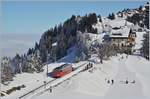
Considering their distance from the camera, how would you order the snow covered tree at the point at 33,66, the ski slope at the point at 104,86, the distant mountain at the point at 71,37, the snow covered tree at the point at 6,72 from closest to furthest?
the ski slope at the point at 104,86
the snow covered tree at the point at 6,72
the snow covered tree at the point at 33,66
the distant mountain at the point at 71,37

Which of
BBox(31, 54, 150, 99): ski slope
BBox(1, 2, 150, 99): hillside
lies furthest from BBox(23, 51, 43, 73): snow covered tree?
BBox(31, 54, 150, 99): ski slope

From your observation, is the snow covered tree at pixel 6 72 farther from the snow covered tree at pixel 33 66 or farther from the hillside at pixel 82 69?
the snow covered tree at pixel 33 66

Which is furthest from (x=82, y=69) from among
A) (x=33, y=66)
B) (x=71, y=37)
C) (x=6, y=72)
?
(x=71, y=37)

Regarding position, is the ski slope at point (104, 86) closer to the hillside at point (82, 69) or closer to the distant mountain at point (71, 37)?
the hillside at point (82, 69)

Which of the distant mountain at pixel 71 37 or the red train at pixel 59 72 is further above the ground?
the distant mountain at pixel 71 37

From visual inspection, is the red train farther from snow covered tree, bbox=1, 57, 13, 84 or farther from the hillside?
snow covered tree, bbox=1, 57, 13, 84

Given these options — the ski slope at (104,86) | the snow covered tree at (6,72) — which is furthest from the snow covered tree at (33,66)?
the snow covered tree at (6,72)

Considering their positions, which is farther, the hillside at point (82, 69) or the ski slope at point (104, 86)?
the hillside at point (82, 69)

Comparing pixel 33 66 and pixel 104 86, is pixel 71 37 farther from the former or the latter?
pixel 104 86

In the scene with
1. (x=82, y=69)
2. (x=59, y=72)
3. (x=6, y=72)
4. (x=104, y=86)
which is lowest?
(x=104, y=86)

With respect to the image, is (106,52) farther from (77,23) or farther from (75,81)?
(77,23)

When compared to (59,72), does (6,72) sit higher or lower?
higher

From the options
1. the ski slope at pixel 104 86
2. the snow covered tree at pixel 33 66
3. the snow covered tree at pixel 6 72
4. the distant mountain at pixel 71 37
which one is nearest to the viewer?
the ski slope at pixel 104 86
